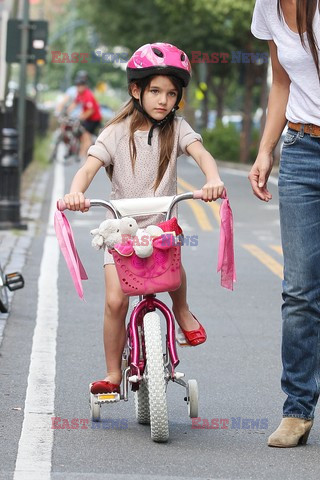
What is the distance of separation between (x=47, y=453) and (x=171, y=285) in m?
0.82

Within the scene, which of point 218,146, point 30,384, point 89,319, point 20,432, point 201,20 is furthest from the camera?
point 218,146

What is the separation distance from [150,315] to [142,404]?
0.49 meters

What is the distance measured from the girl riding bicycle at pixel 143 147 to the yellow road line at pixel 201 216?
1046 centimetres

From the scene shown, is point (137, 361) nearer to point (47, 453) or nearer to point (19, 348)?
point (47, 453)

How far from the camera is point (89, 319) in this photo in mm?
9000

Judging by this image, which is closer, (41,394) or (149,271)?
(149,271)

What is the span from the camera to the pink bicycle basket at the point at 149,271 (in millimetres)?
5445

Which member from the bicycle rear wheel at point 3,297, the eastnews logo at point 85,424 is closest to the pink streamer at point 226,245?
the eastnews logo at point 85,424

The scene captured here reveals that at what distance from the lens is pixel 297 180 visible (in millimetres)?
5383

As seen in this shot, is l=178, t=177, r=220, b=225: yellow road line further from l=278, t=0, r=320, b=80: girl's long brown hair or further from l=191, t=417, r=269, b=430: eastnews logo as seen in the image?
l=278, t=0, r=320, b=80: girl's long brown hair

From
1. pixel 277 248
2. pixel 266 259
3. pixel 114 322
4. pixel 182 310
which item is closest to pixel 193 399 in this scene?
pixel 182 310

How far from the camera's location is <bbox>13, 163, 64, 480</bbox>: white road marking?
509cm

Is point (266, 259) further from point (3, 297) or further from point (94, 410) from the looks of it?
point (94, 410)

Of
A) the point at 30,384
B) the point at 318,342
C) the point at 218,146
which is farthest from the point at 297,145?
the point at 218,146
